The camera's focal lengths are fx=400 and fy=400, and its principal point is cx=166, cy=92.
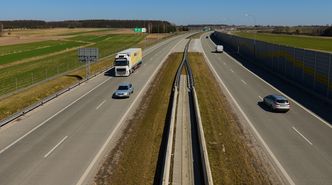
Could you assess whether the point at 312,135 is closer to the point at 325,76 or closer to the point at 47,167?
the point at 325,76

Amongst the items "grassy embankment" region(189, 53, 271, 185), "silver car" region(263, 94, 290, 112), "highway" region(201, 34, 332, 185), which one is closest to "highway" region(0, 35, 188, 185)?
"grassy embankment" region(189, 53, 271, 185)

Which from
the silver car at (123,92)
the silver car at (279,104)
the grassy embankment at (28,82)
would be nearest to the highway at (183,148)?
the silver car at (123,92)

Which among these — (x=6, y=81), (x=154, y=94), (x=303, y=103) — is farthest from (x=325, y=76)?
(x=6, y=81)

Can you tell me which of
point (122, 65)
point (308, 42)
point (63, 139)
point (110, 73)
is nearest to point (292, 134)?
point (63, 139)

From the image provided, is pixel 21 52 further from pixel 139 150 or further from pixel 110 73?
pixel 139 150

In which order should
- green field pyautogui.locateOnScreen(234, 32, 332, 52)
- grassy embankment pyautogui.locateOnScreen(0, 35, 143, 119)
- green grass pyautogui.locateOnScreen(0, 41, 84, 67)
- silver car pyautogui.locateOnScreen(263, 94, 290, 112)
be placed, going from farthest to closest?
green grass pyautogui.locateOnScreen(0, 41, 84, 67)
green field pyautogui.locateOnScreen(234, 32, 332, 52)
grassy embankment pyautogui.locateOnScreen(0, 35, 143, 119)
silver car pyautogui.locateOnScreen(263, 94, 290, 112)

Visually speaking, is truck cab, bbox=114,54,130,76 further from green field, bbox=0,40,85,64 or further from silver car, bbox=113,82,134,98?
green field, bbox=0,40,85,64
